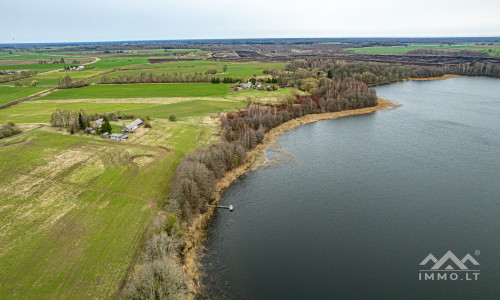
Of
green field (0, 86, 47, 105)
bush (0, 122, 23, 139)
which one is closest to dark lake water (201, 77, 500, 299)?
bush (0, 122, 23, 139)

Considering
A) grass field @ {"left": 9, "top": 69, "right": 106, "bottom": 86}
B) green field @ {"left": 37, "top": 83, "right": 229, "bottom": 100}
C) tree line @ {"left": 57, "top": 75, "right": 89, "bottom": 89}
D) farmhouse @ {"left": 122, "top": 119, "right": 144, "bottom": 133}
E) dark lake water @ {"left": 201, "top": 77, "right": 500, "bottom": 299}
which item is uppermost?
grass field @ {"left": 9, "top": 69, "right": 106, "bottom": 86}

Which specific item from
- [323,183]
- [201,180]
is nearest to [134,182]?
[201,180]

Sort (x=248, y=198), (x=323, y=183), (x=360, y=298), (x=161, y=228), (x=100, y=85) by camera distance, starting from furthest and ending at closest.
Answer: (x=100, y=85) → (x=323, y=183) → (x=248, y=198) → (x=161, y=228) → (x=360, y=298)

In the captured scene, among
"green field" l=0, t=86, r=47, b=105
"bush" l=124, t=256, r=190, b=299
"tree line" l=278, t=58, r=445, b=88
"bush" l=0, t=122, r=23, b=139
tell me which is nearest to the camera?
"bush" l=124, t=256, r=190, b=299

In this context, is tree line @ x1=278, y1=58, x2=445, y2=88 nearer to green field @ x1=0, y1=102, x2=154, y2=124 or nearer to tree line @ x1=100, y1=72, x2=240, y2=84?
tree line @ x1=100, y1=72, x2=240, y2=84

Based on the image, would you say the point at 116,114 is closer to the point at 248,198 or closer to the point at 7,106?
the point at 7,106

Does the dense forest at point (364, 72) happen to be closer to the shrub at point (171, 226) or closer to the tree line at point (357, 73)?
the tree line at point (357, 73)
